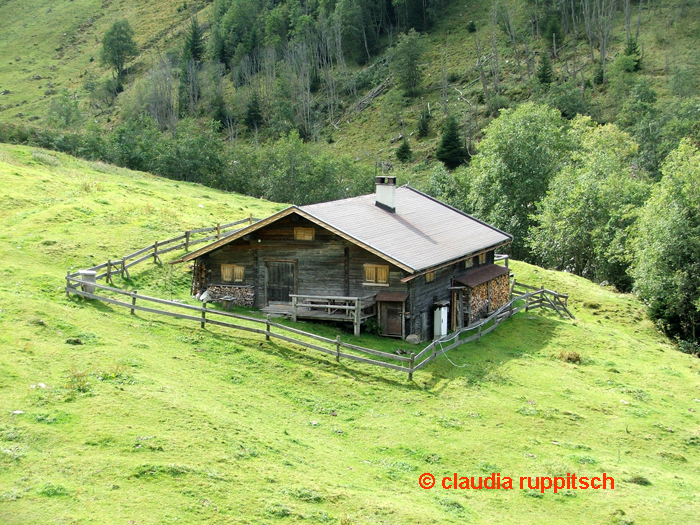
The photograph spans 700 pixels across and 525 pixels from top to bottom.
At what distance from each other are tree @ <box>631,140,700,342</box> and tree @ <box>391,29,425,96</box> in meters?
72.8

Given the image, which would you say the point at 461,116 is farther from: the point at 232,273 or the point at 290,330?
the point at 290,330

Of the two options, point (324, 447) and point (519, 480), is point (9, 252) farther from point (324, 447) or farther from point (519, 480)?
point (519, 480)

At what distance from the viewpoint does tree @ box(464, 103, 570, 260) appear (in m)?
56.6

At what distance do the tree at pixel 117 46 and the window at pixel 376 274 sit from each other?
13053cm

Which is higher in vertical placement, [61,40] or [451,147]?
[61,40]

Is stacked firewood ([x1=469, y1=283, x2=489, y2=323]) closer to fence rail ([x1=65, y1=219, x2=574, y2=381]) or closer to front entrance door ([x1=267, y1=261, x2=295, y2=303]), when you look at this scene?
fence rail ([x1=65, y1=219, x2=574, y2=381])

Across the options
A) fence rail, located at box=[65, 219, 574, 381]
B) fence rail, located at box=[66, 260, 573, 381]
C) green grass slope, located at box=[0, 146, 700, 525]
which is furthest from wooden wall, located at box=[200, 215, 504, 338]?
green grass slope, located at box=[0, 146, 700, 525]

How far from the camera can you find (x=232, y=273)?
32.6 m

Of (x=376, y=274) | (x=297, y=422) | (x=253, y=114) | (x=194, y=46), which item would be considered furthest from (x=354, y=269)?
(x=194, y=46)

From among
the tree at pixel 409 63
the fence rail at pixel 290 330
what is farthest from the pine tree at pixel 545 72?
the fence rail at pixel 290 330

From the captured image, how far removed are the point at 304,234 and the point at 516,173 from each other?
3168cm

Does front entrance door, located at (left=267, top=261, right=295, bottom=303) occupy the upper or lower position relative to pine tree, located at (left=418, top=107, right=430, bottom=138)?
lower

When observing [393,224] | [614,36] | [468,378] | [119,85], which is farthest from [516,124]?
[119,85]

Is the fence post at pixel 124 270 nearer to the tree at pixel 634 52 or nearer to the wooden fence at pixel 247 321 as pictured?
the wooden fence at pixel 247 321
